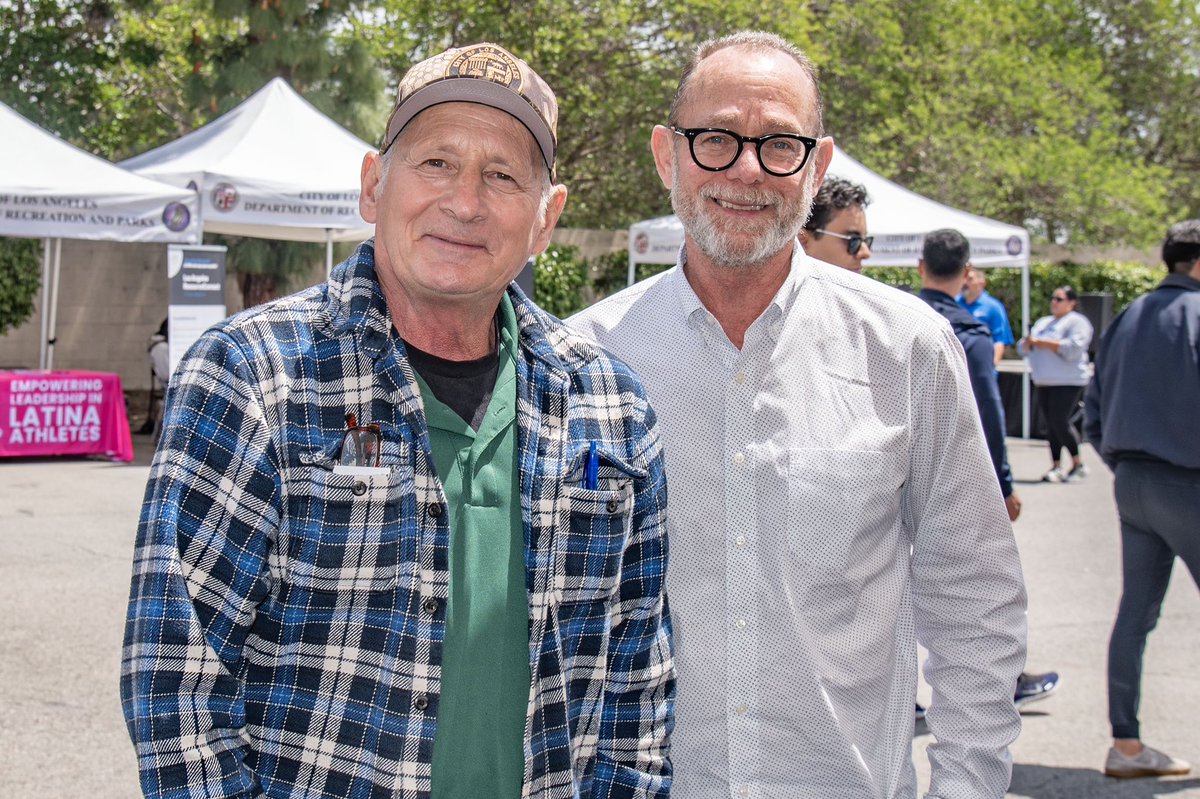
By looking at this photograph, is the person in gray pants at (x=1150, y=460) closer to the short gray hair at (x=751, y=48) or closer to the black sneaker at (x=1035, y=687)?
the black sneaker at (x=1035, y=687)

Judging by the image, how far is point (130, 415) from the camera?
17.4 metres

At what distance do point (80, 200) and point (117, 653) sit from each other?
6639mm

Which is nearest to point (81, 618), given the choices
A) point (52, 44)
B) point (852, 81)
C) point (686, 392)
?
point (686, 392)

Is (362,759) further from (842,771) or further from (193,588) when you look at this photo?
(842,771)

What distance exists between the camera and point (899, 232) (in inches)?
536

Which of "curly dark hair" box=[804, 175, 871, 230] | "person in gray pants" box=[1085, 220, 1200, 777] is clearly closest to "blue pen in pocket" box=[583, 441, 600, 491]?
"curly dark hair" box=[804, 175, 871, 230]

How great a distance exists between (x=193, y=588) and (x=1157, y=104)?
3441 centimetres

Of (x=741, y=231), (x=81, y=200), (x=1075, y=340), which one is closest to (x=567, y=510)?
(x=741, y=231)

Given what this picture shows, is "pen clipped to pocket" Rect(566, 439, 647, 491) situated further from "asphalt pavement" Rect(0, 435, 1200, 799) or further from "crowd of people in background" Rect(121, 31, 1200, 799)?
"asphalt pavement" Rect(0, 435, 1200, 799)

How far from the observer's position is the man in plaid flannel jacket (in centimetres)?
157

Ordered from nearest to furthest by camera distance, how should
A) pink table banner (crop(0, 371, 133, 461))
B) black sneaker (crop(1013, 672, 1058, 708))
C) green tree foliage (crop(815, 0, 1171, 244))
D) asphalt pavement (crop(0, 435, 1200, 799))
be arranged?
asphalt pavement (crop(0, 435, 1200, 799)) < black sneaker (crop(1013, 672, 1058, 708)) < pink table banner (crop(0, 371, 133, 461)) < green tree foliage (crop(815, 0, 1171, 244))

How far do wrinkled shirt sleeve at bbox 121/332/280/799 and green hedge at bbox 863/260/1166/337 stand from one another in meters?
24.1

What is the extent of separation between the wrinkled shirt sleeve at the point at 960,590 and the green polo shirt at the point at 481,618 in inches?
32.8

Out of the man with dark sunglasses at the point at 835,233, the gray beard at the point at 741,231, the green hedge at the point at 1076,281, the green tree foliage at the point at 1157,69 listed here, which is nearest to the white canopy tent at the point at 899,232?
the man with dark sunglasses at the point at 835,233
